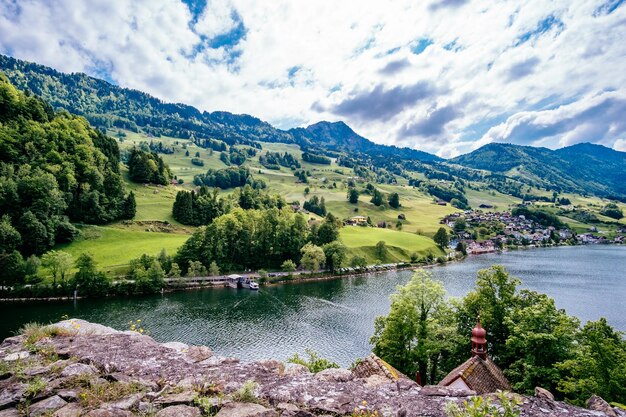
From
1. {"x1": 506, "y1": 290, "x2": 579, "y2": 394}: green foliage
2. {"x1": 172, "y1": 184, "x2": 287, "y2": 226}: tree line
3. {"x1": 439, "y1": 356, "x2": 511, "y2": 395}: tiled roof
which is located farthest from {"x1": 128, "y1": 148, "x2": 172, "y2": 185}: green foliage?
{"x1": 506, "y1": 290, "x2": 579, "y2": 394}: green foliage

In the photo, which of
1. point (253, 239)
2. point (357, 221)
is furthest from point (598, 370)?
point (357, 221)

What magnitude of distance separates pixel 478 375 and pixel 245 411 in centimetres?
2100

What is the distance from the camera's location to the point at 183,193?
11831 centimetres

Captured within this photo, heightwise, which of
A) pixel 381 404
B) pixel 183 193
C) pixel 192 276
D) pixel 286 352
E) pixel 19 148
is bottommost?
pixel 286 352

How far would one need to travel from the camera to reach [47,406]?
287 inches

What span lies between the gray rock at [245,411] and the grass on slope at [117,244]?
8278cm

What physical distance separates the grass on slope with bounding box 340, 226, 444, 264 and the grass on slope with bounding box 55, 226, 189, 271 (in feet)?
177

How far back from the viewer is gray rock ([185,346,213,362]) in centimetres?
1064

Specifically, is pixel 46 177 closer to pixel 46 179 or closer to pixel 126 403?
pixel 46 179

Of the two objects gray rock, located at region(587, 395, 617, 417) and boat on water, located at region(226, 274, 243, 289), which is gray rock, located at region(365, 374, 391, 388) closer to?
gray rock, located at region(587, 395, 617, 417)

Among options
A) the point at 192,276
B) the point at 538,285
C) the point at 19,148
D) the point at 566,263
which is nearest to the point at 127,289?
the point at 192,276

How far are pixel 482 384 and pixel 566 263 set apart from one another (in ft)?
428

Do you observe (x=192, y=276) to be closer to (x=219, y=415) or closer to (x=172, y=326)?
(x=172, y=326)

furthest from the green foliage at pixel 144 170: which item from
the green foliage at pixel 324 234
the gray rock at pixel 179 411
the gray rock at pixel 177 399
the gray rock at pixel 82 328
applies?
the gray rock at pixel 179 411
